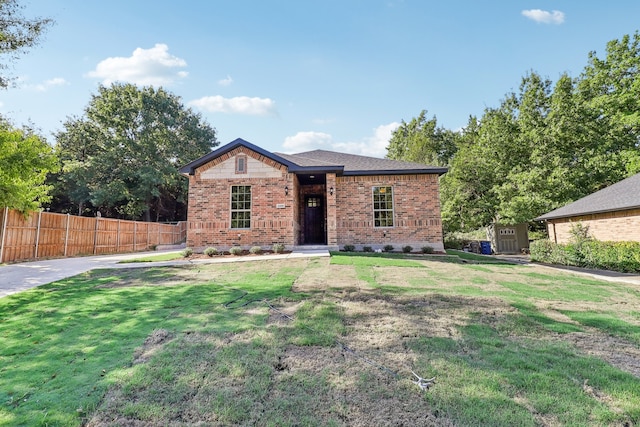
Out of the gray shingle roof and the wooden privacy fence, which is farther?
the gray shingle roof

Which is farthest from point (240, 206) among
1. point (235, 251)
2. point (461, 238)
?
point (461, 238)

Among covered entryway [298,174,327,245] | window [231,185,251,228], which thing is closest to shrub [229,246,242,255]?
window [231,185,251,228]

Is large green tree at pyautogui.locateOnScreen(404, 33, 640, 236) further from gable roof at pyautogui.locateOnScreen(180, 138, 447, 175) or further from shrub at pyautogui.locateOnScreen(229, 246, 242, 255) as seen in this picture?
shrub at pyautogui.locateOnScreen(229, 246, 242, 255)

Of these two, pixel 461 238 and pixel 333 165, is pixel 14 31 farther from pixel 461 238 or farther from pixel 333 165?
pixel 461 238

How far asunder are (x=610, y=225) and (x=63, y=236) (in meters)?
24.2

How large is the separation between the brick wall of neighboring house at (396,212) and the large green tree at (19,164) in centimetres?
1096

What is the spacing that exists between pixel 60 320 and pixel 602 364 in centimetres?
683

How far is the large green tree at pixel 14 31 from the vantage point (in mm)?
10906

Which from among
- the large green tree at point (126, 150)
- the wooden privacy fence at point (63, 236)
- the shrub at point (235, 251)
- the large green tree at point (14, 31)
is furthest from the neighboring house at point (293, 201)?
the large green tree at point (126, 150)

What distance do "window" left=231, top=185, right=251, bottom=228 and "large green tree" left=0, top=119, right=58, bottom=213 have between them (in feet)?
20.3

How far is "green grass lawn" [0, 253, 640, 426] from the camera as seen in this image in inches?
89.7

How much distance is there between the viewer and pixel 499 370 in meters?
2.86

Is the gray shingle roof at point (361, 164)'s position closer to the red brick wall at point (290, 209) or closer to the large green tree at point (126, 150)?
the red brick wall at point (290, 209)

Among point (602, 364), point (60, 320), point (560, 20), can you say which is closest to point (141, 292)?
point (60, 320)
